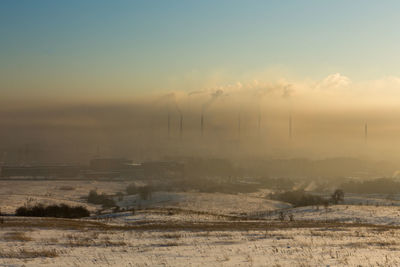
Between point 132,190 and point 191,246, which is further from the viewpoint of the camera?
point 132,190

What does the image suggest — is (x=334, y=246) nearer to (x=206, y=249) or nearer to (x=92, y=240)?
(x=206, y=249)

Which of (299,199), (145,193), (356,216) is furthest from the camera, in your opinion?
(145,193)

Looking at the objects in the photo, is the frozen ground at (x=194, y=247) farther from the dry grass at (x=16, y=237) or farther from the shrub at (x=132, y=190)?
the shrub at (x=132, y=190)

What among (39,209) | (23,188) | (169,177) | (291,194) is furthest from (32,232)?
(169,177)

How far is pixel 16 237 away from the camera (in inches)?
1265

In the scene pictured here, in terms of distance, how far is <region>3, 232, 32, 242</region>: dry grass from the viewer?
1225 inches

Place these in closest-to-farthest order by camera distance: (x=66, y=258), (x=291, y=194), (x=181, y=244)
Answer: (x=66, y=258) < (x=181, y=244) < (x=291, y=194)

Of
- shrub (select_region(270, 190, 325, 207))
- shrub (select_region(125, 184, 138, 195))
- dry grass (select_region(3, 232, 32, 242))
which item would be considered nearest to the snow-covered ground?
shrub (select_region(270, 190, 325, 207))

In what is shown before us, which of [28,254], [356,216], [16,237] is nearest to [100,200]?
[356,216]

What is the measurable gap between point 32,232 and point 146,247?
11705mm

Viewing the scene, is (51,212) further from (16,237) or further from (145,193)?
(145,193)

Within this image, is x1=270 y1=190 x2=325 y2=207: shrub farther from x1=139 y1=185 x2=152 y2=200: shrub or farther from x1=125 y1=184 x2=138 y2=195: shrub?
x1=125 y1=184 x2=138 y2=195: shrub

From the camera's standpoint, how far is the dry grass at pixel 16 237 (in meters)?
31.1

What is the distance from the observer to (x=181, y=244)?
29.3 metres
